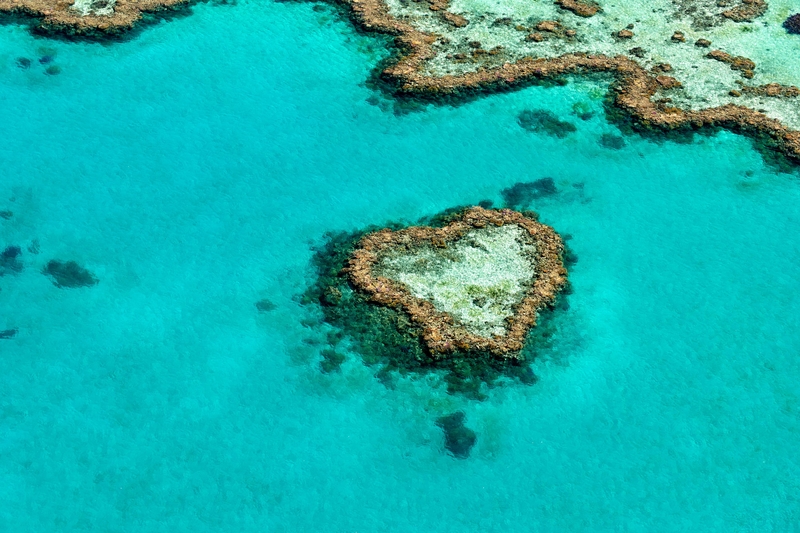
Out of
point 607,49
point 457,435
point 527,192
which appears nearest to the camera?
point 457,435

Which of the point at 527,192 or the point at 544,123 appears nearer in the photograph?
the point at 527,192

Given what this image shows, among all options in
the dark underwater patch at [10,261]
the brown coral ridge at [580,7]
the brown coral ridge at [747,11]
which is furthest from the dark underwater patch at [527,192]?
the dark underwater patch at [10,261]

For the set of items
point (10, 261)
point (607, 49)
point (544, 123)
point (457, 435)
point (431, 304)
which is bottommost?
point (457, 435)

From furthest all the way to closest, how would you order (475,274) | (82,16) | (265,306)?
1. (82,16)
2. (475,274)
3. (265,306)

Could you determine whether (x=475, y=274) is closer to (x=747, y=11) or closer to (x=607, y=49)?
(x=607, y=49)

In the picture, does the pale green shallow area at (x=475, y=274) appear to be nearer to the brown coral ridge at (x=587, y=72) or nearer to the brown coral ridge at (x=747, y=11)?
the brown coral ridge at (x=587, y=72)

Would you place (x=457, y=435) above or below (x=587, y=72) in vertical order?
below

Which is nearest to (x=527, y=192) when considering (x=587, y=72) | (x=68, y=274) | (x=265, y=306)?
(x=587, y=72)

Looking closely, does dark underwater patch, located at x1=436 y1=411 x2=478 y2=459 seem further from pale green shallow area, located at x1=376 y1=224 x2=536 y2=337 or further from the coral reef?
the coral reef
